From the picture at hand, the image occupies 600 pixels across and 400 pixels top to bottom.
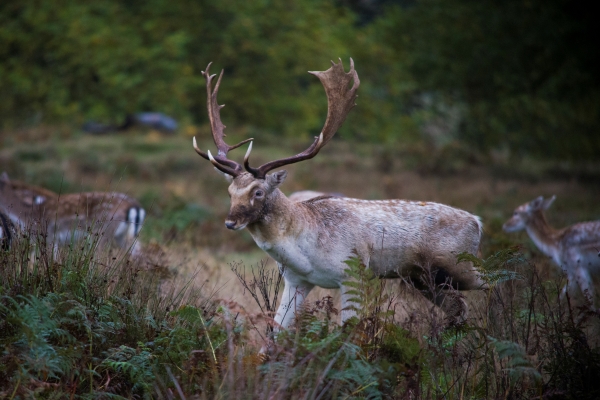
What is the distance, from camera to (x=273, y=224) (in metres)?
5.84

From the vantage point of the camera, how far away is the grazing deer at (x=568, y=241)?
9008mm

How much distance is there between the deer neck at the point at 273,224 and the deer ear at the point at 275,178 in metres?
0.08

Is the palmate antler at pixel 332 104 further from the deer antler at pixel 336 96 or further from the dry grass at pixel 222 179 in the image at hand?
the dry grass at pixel 222 179

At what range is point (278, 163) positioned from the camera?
6.01 metres

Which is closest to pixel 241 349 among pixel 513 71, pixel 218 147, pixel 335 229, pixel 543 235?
pixel 335 229

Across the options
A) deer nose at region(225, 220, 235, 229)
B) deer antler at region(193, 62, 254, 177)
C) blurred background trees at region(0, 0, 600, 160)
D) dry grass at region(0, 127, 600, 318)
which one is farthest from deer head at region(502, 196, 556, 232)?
blurred background trees at region(0, 0, 600, 160)

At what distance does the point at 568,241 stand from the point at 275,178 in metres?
5.31

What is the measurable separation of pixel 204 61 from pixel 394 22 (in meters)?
9.64

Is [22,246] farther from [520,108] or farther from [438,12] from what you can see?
[438,12]

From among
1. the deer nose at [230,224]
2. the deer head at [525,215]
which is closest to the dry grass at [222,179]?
the deer head at [525,215]

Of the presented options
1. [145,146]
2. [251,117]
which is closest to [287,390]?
[145,146]

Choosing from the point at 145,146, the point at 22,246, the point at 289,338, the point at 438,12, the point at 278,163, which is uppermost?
the point at 438,12

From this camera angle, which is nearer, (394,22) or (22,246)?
(22,246)

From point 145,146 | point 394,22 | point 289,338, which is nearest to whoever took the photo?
point 289,338
